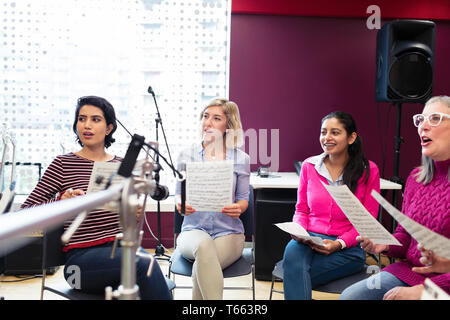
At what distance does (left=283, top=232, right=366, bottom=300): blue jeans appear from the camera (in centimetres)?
183

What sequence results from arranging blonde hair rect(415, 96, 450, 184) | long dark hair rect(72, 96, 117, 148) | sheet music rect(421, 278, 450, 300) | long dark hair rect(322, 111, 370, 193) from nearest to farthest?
sheet music rect(421, 278, 450, 300) < blonde hair rect(415, 96, 450, 184) < long dark hair rect(72, 96, 117, 148) < long dark hair rect(322, 111, 370, 193)

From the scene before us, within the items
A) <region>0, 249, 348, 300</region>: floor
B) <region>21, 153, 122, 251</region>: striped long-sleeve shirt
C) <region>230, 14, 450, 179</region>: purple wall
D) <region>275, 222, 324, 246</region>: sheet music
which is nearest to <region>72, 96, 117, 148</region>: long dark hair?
<region>21, 153, 122, 251</region>: striped long-sleeve shirt

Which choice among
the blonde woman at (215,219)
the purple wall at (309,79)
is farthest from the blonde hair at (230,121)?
the purple wall at (309,79)

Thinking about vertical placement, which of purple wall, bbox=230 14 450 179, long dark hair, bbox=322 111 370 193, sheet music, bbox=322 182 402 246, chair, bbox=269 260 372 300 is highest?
purple wall, bbox=230 14 450 179

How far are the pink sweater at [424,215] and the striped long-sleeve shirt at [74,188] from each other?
1.26m

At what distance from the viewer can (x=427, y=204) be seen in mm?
1558

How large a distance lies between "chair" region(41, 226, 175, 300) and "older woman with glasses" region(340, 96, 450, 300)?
894 mm

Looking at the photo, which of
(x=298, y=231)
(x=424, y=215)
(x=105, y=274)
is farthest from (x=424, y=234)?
(x=105, y=274)

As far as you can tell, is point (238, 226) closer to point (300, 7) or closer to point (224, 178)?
point (224, 178)

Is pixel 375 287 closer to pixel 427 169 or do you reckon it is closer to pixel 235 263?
pixel 427 169

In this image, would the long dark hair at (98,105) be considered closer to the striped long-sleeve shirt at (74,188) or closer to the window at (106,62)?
the striped long-sleeve shirt at (74,188)

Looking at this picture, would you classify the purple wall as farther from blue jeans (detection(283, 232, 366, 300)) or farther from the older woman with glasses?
the older woman with glasses
